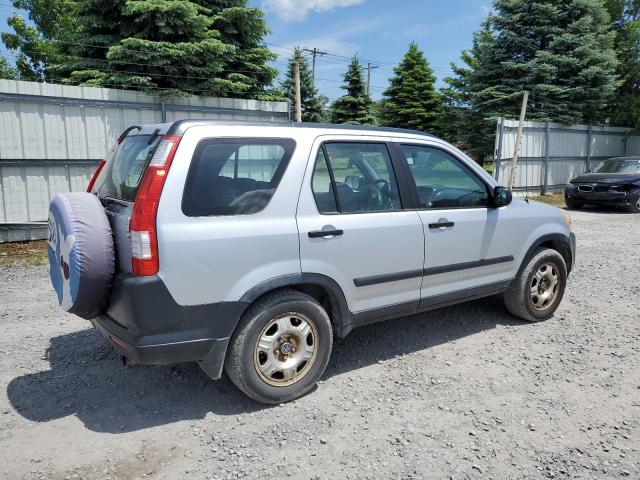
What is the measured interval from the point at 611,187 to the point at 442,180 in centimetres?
1116

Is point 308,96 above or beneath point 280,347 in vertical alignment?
above

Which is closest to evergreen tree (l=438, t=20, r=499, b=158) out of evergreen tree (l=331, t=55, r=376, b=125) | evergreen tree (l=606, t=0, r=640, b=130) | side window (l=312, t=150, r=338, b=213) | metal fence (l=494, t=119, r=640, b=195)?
metal fence (l=494, t=119, r=640, b=195)

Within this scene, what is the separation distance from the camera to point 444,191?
4.13 metres

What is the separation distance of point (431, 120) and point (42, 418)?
107ft

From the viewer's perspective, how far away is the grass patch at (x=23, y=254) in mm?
7137

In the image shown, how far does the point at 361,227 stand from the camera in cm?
349

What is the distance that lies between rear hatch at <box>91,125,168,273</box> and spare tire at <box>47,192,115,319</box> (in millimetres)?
75

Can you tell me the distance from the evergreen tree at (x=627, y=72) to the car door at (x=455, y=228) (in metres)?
21.4

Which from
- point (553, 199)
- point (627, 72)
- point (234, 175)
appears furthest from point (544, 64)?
point (234, 175)

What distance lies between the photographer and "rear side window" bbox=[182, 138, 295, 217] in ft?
9.59

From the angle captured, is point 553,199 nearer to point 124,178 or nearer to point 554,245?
point 554,245

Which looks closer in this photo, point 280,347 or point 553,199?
point 280,347

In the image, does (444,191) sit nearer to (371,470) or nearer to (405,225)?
(405,225)

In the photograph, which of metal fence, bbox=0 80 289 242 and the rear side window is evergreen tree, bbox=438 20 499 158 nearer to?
metal fence, bbox=0 80 289 242
